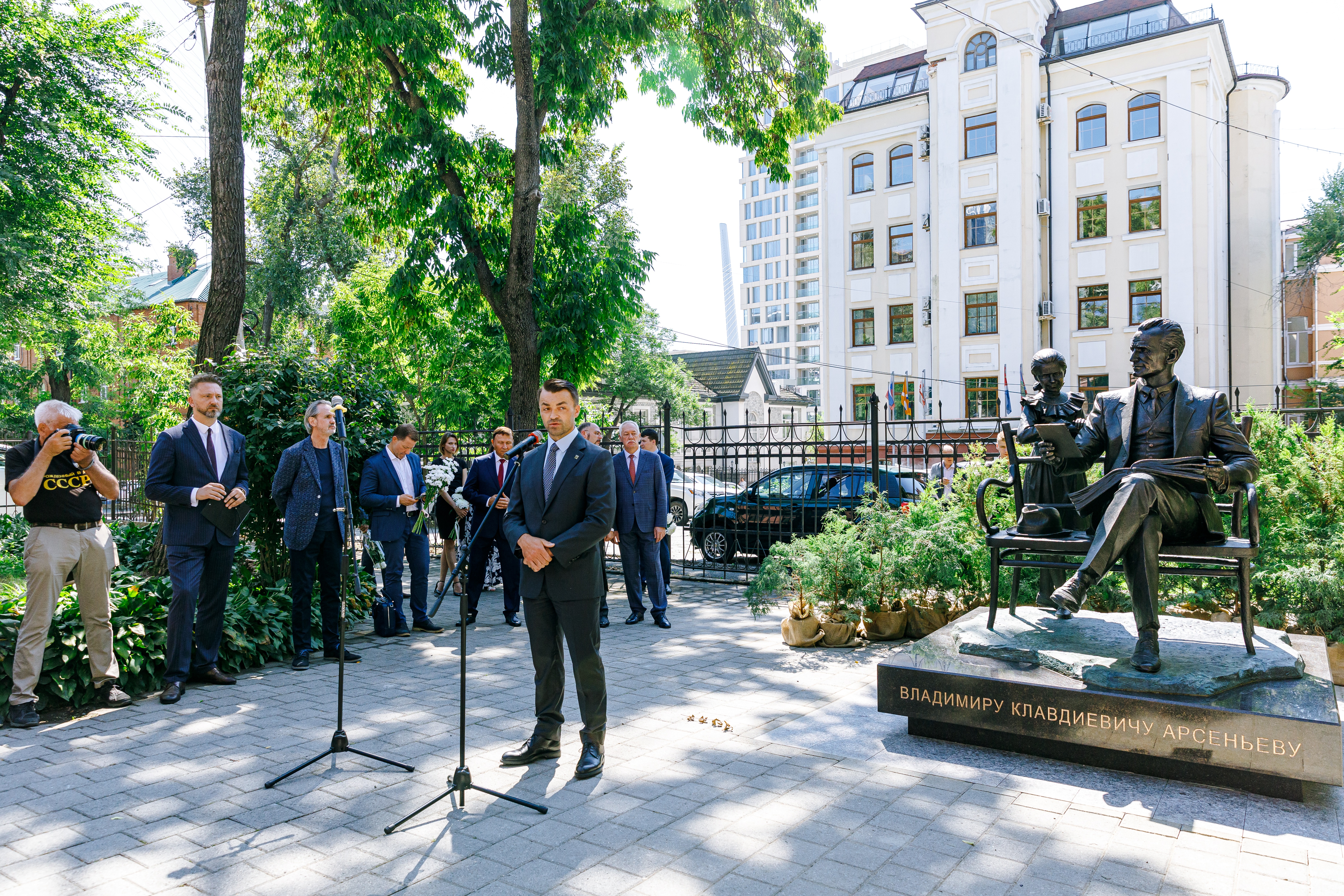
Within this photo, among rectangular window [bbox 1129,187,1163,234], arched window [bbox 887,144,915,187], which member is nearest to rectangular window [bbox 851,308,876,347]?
arched window [bbox 887,144,915,187]

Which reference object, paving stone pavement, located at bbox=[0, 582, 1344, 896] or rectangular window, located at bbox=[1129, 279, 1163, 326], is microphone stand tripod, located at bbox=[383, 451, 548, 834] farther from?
rectangular window, located at bbox=[1129, 279, 1163, 326]

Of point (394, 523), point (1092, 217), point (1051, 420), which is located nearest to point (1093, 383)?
point (1092, 217)

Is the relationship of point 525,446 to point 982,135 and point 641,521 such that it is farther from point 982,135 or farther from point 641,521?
point 982,135

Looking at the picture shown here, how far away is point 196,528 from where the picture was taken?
21.3 feet

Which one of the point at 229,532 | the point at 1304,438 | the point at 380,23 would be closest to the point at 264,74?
the point at 380,23

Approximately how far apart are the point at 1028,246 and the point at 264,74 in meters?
25.0

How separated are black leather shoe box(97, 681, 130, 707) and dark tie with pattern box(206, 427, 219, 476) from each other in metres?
1.61

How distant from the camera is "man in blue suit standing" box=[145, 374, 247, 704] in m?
6.42

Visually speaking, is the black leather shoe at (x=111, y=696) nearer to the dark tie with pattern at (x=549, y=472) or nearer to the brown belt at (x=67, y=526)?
the brown belt at (x=67, y=526)

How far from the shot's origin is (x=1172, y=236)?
29250mm

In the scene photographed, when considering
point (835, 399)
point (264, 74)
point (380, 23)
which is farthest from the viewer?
point (835, 399)

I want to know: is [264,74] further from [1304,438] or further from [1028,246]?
[1028,246]

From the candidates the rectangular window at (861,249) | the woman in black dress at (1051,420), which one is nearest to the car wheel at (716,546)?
the woman in black dress at (1051,420)

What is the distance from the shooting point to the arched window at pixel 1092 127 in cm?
3028
